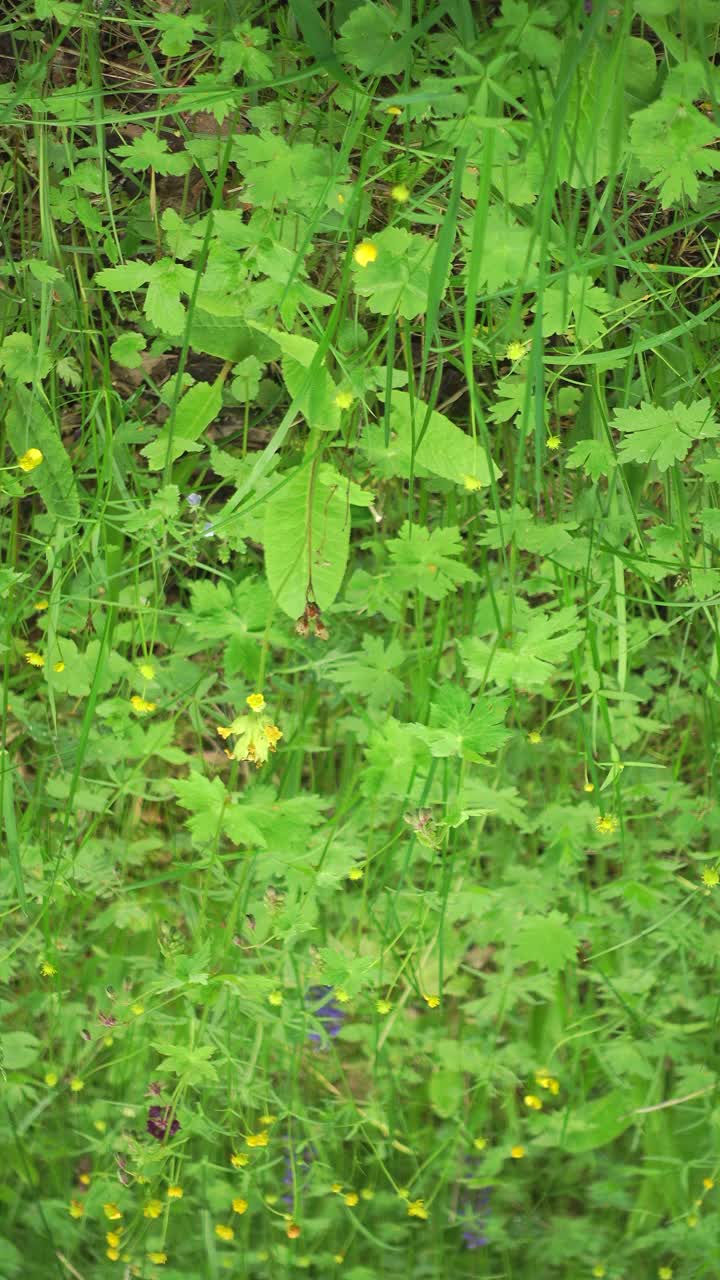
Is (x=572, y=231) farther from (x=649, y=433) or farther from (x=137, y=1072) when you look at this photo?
(x=137, y=1072)

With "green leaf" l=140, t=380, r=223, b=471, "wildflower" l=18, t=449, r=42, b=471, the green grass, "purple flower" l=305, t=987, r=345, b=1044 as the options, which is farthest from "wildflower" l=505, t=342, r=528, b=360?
"purple flower" l=305, t=987, r=345, b=1044

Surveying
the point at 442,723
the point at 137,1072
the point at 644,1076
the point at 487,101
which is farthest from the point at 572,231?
the point at 137,1072

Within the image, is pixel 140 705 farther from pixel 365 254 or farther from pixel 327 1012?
pixel 327 1012

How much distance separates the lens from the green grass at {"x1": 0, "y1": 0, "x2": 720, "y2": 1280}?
94 cm

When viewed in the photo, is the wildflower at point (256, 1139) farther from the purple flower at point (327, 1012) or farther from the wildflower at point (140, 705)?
the wildflower at point (140, 705)

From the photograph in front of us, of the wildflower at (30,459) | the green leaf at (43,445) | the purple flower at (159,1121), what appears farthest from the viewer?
the purple flower at (159,1121)

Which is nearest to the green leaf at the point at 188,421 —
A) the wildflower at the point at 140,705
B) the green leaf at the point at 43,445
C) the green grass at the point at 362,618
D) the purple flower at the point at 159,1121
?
the green grass at the point at 362,618

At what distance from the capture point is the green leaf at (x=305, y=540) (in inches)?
41.7

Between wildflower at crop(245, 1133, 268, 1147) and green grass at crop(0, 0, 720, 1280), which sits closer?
green grass at crop(0, 0, 720, 1280)

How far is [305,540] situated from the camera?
106 cm

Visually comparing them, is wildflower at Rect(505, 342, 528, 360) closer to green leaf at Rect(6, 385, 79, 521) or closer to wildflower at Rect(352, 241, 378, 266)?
wildflower at Rect(352, 241, 378, 266)

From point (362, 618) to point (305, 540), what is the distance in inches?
12.7

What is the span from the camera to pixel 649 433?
39.7 inches

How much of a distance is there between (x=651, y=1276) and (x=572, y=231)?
1.60m
